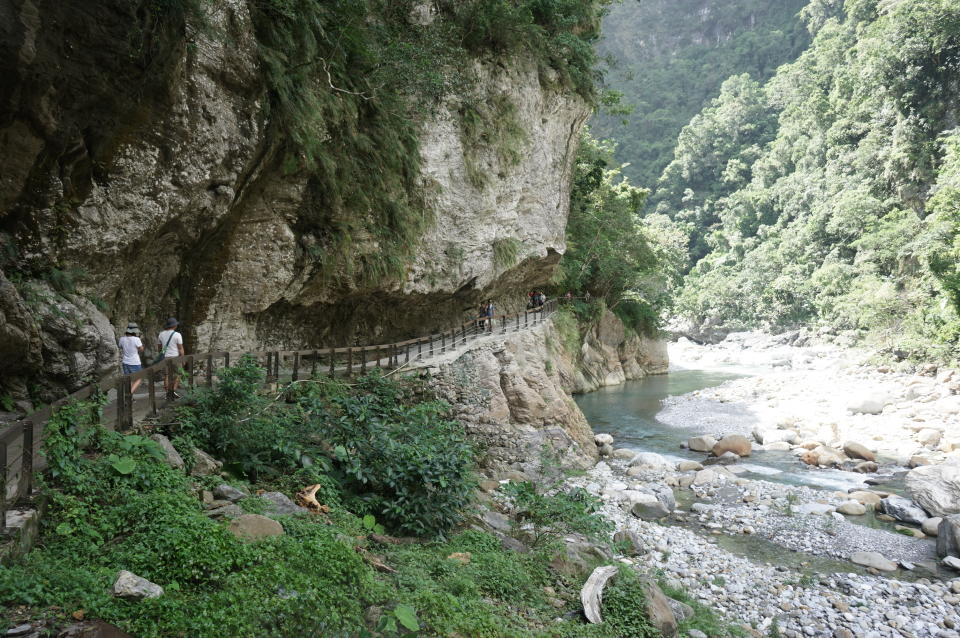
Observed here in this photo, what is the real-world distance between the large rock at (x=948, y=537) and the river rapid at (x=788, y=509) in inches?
10.3

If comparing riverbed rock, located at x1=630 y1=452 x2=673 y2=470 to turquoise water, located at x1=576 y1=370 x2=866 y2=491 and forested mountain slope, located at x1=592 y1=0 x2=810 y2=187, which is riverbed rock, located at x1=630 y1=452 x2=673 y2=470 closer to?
turquoise water, located at x1=576 y1=370 x2=866 y2=491

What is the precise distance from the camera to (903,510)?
36.8 ft

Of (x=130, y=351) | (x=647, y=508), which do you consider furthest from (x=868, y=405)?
(x=130, y=351)

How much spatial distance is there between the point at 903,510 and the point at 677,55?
113 m

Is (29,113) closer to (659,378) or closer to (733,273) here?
(659,378)

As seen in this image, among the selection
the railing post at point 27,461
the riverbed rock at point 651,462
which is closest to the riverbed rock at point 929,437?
the riverbed rock at point 651,462

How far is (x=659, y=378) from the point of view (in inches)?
1398

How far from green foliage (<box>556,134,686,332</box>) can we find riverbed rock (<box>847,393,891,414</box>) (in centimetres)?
1259

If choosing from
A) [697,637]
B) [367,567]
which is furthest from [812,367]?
[367,567]

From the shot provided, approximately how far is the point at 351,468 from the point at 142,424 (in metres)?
2.54

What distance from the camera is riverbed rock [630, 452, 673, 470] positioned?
48.2ft

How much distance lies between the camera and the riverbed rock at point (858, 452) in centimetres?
1552

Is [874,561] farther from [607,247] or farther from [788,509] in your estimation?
[607,247]

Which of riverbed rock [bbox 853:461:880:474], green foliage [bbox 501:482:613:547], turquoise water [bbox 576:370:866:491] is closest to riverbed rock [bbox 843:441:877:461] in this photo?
riverbed rock [bbox 853:461:880:474]
